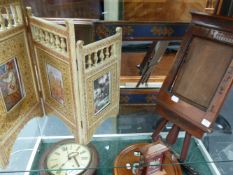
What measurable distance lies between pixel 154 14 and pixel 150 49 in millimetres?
147

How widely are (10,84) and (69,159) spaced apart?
35 cm

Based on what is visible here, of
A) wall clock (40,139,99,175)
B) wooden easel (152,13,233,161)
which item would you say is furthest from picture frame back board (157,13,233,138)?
wall clock (40,139,99,175)

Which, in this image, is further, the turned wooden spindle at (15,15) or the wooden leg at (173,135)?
the wooden leg at (173,135)

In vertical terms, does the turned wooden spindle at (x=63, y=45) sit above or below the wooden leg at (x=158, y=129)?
above

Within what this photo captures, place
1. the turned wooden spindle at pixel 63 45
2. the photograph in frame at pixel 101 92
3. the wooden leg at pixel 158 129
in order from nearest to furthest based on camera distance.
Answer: the turned wooden spindle at pixel 63 45 → the photograph in frame at pixel 101 92 → the wooden leg at pixel 158 129

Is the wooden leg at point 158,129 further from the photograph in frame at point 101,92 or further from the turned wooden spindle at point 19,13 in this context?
the turned wooden spindle at point 19,13

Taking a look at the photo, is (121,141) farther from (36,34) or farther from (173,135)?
(36,34)

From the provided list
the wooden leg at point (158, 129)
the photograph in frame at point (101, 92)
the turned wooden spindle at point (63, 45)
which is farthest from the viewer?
the wooden leg at point (158, 129)

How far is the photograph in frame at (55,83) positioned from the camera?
0.72 meters

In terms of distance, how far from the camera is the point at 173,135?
0.82 m

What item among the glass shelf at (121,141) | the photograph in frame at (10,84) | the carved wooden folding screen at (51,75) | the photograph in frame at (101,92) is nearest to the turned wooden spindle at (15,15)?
the carved wooden folding screen at (51,75)

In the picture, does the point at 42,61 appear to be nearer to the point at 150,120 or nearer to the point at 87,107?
the point at 87,107

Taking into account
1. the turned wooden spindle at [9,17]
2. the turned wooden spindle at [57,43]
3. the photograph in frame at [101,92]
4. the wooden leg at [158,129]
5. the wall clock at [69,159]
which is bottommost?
the wall clock at [69,159]

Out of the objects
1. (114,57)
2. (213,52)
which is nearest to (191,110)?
(213,52)
